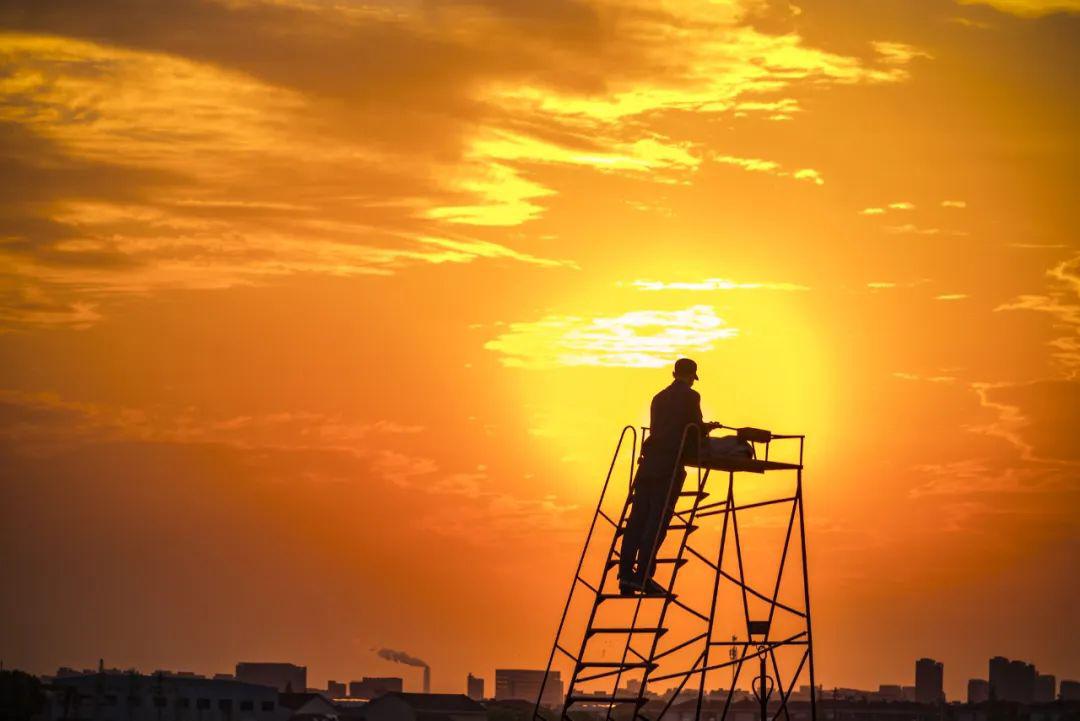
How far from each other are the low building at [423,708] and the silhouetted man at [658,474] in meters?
134

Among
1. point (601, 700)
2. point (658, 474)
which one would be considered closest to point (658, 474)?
point (658, 474)

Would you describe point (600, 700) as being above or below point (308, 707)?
below

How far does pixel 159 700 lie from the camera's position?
14962 cm

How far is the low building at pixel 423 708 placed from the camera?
16125cm

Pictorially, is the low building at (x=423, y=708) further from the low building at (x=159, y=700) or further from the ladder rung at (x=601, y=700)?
the ladder rung at (x=601, y=700)

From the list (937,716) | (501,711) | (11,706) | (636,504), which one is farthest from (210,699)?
(636,504)

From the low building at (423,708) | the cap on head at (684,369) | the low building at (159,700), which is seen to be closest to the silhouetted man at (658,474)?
the cap on head at (684,369)

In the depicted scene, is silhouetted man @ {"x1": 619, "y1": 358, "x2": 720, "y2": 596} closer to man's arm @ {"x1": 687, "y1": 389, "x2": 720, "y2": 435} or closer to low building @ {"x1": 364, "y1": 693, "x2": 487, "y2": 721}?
man's arm @ {"x1": 687, "y1": 389, "x2": 720, "y2": 435}

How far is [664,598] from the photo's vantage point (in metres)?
28.6

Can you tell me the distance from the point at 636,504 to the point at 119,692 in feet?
422

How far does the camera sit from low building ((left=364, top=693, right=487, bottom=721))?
16125 cm

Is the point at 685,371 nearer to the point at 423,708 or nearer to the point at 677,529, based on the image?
the point at 677,529

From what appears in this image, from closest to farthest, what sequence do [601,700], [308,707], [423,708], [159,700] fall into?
[601,700], [159,700], [308,707], [423,708]

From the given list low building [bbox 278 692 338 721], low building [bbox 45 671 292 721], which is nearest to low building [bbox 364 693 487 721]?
low building [bbox 278 692 338 721]
